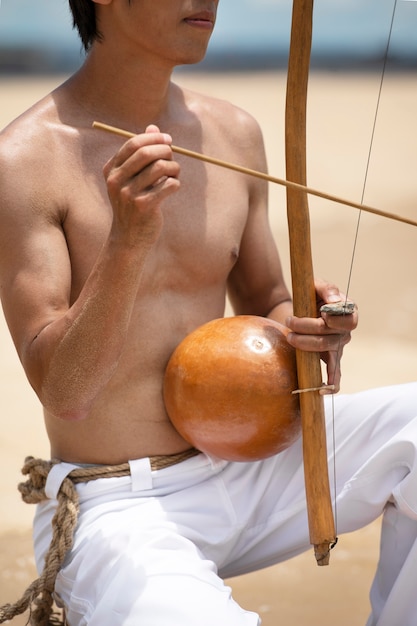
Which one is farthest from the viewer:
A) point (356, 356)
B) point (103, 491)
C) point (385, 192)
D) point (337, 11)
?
point (337, 11)

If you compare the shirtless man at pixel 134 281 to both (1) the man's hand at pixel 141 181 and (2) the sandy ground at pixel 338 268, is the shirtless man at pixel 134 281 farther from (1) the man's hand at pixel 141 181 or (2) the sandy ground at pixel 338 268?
(2) the sandy ground at pixel 338 268

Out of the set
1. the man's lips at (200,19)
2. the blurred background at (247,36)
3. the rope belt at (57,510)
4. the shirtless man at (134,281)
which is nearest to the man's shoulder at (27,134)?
the shirtless man at (134,281)

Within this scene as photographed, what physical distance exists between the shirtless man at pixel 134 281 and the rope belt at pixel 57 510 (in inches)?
0.8

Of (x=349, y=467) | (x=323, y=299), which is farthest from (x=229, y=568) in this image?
(x=323, y=299)

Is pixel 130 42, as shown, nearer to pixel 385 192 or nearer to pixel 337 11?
pixel 385 192

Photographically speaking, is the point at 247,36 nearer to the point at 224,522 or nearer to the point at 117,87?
the point at 117,87

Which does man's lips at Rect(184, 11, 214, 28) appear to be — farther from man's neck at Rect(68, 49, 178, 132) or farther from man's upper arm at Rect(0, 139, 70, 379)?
man's upper arm at Rect(0, 139, 70, 379)

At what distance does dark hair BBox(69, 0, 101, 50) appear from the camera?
6.07 ft

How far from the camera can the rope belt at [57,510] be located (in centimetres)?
168

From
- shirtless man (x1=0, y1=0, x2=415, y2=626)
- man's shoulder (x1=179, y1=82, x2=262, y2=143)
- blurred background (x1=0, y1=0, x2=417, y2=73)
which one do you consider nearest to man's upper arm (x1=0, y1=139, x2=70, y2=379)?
shirtless man (x1=0, y1=0, x2=415, y2=626)

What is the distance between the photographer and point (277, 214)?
599 cm

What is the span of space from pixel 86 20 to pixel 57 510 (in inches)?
34.7

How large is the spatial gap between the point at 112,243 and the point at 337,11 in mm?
11132

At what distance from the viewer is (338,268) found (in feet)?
17.1
